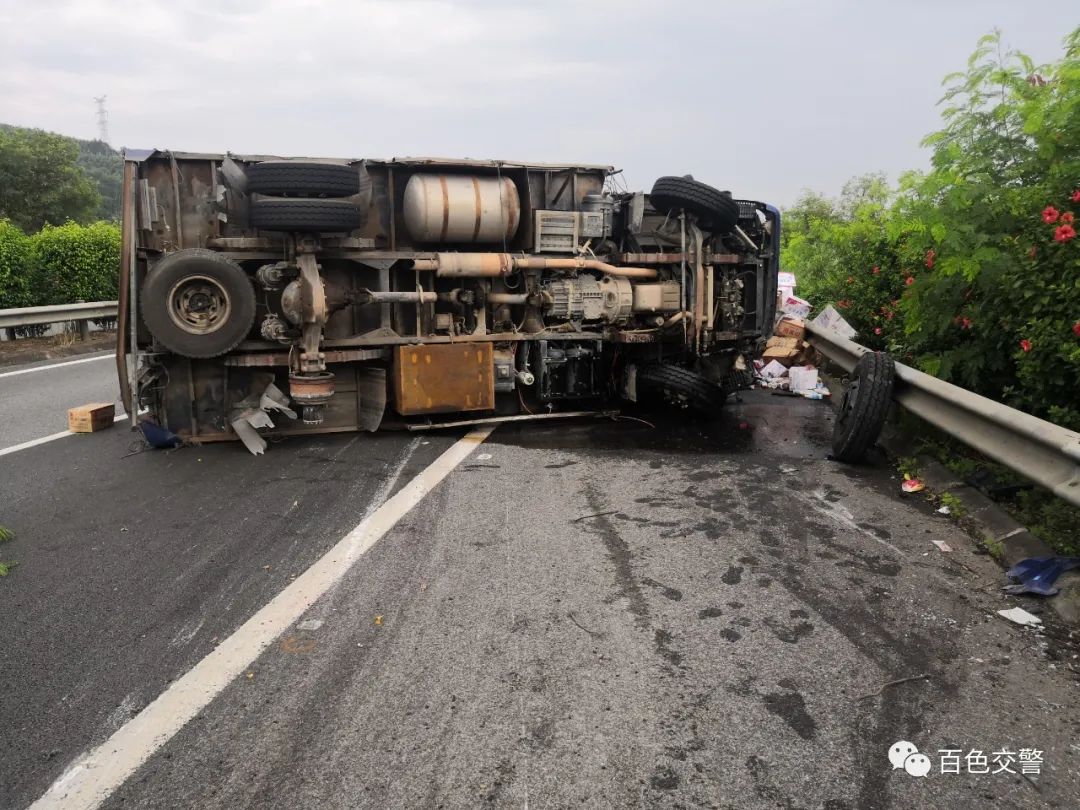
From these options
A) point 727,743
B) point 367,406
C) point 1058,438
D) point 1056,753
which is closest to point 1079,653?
point 1056,753

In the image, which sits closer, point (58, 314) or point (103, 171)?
point (58, 314)

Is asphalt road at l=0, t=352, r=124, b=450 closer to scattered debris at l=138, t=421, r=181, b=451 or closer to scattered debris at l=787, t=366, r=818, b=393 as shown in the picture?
scattered debris at l=138, t=421, r=181, b=451

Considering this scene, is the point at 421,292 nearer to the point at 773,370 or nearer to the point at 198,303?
the point at 198,303

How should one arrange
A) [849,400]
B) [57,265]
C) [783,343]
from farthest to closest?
[57,265] → [783,343] → [849,400]

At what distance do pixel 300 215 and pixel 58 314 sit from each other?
9.97m

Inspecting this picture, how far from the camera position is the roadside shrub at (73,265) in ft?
50.2

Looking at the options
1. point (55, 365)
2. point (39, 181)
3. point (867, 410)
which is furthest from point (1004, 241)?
point (39, 181)

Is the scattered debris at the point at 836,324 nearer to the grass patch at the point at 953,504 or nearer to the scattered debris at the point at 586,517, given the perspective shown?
the grass patch at the point at 953,504

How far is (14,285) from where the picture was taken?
14.6 m

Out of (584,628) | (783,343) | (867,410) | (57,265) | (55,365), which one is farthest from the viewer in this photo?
(57,265)

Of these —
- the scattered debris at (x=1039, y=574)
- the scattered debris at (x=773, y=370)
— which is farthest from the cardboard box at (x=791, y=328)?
the scattered debris at (x=1039, y=574)

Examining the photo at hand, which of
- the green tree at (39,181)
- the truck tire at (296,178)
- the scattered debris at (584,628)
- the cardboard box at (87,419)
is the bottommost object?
the scattered debris at (584,628)

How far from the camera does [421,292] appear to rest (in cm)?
761

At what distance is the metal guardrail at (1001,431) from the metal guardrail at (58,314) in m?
13.7
